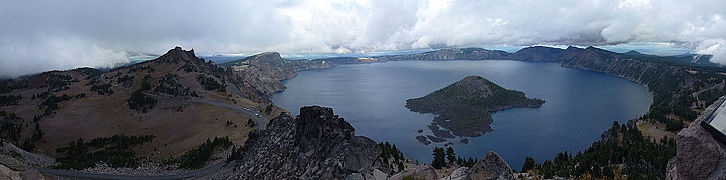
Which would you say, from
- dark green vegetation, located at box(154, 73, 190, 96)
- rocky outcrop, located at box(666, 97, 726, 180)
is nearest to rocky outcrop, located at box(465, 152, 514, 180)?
rocky outcrop, located at box(666, 97, 726, 180)

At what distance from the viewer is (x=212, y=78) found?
168625 millimetres

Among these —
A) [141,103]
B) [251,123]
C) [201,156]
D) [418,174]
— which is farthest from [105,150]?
[418,174]

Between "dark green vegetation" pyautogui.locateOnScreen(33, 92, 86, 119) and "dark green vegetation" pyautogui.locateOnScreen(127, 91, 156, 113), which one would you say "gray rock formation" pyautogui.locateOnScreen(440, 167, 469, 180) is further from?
"dark green vegetation" pyautogui.locateOnScreen(33, 92, 86, 119)

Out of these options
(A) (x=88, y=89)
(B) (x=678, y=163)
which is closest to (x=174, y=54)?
(A) (x=88, y=89)

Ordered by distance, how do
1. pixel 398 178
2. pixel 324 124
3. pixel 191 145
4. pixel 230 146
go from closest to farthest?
pixel 398 178
pixel 324 124
pixel 230 146
pixel 191 145

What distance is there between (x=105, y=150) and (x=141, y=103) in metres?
45.6

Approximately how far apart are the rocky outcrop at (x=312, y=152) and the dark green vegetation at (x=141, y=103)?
328ft

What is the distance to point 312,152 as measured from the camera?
136ft

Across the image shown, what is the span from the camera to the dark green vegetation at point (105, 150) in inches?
3160

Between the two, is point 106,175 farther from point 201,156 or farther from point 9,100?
point 9,100

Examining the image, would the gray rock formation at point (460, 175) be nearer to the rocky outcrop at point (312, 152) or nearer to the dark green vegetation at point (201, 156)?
the rocky outcrop at point (312, 152)

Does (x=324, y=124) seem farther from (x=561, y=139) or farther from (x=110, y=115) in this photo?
(x=561, y=139)

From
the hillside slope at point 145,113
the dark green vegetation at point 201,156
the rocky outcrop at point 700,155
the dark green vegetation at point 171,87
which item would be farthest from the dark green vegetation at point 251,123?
the rocky outcrop at point 700,155

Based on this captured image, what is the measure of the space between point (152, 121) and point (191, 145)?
44.8m
